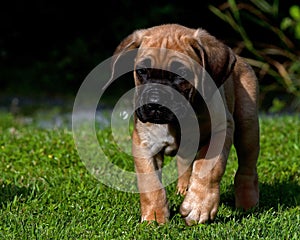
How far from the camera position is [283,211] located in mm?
4941

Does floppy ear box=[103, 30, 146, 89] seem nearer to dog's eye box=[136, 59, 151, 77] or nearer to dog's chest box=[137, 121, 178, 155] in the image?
dog's eye box=[136, 59, 151, 77]

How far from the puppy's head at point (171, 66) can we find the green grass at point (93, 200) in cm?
76

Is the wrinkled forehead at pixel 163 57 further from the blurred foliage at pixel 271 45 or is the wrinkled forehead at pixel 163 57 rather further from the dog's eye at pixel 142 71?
the blurred foliage at pixel 271 45

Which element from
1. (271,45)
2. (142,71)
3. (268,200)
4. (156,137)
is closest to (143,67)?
(142,71)

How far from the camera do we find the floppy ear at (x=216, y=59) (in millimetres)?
4707

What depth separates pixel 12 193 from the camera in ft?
17.1

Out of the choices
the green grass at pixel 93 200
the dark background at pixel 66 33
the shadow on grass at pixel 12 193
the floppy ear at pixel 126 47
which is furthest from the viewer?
the dark background at pixel 66 33

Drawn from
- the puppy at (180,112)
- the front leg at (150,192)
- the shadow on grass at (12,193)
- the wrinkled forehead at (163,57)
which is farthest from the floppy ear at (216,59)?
the shadow on grass at (12,193)

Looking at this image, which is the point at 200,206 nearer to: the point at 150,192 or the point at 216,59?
the point at 150,192

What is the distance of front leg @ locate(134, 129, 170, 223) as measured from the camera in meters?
4.57

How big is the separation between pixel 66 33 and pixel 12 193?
434 inches

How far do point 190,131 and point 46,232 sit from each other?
1193 millimetres

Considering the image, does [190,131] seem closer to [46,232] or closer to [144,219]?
[144,219]

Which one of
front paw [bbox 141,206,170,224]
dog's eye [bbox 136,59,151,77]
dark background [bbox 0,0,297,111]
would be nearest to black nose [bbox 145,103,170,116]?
dog's eye [bbox 136,59,151,77]
